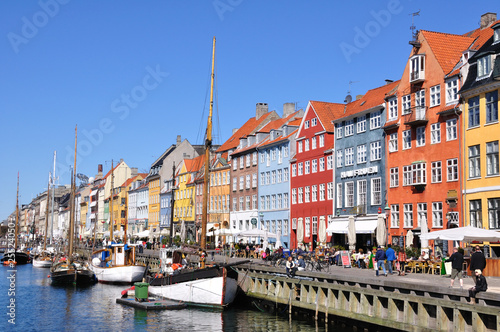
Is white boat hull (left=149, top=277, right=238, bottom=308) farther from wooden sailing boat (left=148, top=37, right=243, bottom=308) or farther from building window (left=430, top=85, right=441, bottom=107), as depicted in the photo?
building window (left=430, top=85, right=441, bottom=107)

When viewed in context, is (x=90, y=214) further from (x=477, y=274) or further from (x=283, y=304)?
(x=477, y=274)

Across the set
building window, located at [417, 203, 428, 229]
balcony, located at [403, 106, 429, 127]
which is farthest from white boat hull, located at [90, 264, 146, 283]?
balcony, located at [403, 106, 429, 127]

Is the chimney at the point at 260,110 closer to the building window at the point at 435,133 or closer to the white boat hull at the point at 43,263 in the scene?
the white boat hull at the point at 43,263

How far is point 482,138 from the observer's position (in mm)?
41000

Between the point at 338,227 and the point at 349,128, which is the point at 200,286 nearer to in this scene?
the point at 338,227

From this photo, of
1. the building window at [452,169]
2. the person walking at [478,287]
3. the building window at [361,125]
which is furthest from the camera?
the building window at [361,125]

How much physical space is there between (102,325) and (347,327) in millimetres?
12259

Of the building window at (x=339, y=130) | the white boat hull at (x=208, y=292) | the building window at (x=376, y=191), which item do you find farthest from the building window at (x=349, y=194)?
the white boat hull at (x=208, y=292)

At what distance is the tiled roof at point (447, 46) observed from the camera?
151 ft

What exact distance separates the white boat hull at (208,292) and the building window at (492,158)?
58.8 feet

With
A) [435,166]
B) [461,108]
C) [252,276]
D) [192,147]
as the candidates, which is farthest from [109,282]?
[192,147]

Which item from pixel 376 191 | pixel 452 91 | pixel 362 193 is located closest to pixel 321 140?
pixel 362 193

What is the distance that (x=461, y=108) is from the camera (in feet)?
141

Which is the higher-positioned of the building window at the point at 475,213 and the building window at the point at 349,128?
the building window at the point at 349,128
